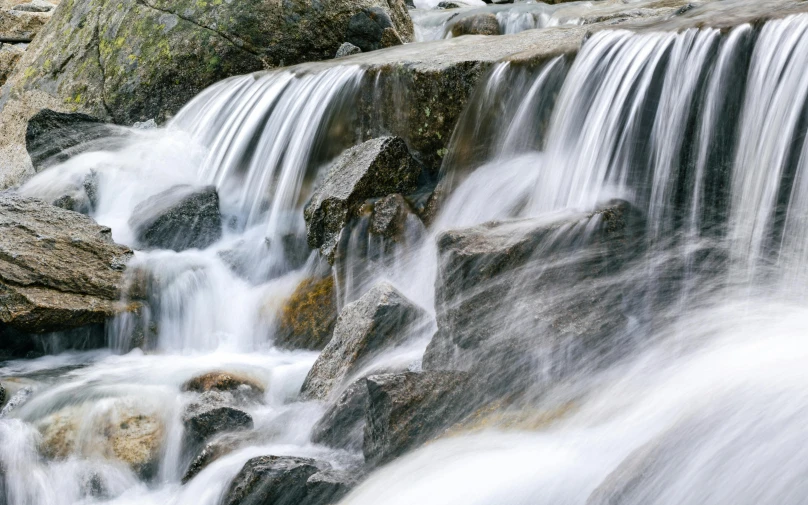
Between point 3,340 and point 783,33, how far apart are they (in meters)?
5.55

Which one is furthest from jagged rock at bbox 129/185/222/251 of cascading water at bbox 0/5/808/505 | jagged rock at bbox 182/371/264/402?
jagged rock at bbox 182/371/264/402

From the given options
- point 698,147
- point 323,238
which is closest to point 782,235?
point 698,147

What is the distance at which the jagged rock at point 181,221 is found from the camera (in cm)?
759

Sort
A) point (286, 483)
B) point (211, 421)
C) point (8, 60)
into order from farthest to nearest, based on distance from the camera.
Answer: point (8, 60) → point (211, 421) → point (286, 483)

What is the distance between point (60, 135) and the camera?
945 cm

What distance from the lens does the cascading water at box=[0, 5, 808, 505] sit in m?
3.34

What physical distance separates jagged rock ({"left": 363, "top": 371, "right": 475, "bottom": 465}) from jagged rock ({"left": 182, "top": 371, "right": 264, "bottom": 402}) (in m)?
1.44

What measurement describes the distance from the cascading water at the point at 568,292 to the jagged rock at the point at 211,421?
4.5 inches

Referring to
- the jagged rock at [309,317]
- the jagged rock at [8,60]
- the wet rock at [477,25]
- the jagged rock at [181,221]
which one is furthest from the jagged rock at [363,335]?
the jagged rock at [8,60]

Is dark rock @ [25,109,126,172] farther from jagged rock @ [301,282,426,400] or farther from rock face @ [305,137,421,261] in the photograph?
jagged rock @ [301,282,426,400]

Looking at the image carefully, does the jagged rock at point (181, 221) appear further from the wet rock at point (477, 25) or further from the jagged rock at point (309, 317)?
the wet rock at point (477, 25)

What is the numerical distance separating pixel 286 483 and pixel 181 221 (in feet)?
13.6

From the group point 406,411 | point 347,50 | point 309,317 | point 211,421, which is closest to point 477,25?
point 347,50

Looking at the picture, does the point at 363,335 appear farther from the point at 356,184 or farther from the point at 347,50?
the point at 347,50
